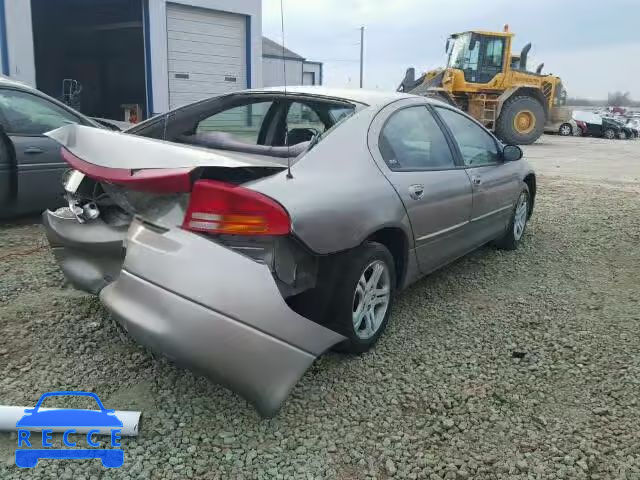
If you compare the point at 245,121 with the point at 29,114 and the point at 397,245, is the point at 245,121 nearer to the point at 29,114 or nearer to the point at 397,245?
the point at 397,245

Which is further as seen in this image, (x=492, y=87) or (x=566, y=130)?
(x=566, y=130)

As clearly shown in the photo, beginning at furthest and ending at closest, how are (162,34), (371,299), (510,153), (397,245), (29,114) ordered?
1. (162,34)
2. (29,114)
3. (510,153)
4. (397,245)
5. (371,299)

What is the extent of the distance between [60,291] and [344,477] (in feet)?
8.40

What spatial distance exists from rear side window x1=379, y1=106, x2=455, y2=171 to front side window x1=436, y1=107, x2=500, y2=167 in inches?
9.9

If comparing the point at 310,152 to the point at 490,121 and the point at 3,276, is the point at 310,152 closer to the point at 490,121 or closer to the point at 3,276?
the point at 3,276

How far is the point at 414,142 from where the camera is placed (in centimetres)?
385

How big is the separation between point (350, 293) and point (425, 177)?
112cm

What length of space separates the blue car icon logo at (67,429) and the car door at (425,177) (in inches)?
76.4

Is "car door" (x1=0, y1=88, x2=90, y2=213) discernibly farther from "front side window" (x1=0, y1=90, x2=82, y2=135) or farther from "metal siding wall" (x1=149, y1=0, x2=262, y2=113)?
"metal siding wall" (x1=149, y1=0, x2=262, y2=113)

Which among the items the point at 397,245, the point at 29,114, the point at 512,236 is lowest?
the point at 512,236

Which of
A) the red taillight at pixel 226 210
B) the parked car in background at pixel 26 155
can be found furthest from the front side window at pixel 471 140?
the parked car in background at pixel 26 155

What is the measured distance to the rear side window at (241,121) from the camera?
13.6 feet

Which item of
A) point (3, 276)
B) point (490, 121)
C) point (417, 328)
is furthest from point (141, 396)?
point (490, 121)

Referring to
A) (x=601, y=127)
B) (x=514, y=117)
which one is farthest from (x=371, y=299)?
(x=601, y=127)
